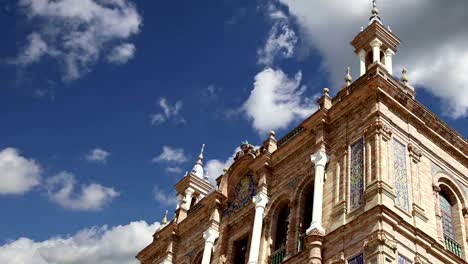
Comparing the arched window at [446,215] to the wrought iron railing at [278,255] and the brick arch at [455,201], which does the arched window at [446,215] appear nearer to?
the brick arch at [455,201]

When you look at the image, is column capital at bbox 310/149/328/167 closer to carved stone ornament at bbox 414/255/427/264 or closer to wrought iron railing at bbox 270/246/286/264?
wrought iron railing at bbox 270/246/286/264

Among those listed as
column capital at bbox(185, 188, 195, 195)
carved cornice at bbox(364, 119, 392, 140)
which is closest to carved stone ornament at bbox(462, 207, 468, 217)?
carved cornice at bbox(364, 119, 392, 140)

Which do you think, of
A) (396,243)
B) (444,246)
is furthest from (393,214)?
(444,246)

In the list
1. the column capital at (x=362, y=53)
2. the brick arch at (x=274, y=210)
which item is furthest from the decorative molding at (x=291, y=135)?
the column capital at (x=362, y=53)

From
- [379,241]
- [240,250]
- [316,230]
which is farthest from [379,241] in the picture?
[240,250]

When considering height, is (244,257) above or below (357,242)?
above

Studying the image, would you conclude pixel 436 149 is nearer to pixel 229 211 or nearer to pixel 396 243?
pixel 396 243

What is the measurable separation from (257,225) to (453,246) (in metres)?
6.79

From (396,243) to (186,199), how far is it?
1759 centimetres

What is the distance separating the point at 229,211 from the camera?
28359 millimetres

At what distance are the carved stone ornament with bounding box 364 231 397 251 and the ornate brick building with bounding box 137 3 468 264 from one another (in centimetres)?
3

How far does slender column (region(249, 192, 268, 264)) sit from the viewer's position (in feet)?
78.5

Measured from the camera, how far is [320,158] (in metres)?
23.9

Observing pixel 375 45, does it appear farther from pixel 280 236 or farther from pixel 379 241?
pixel 379 241
